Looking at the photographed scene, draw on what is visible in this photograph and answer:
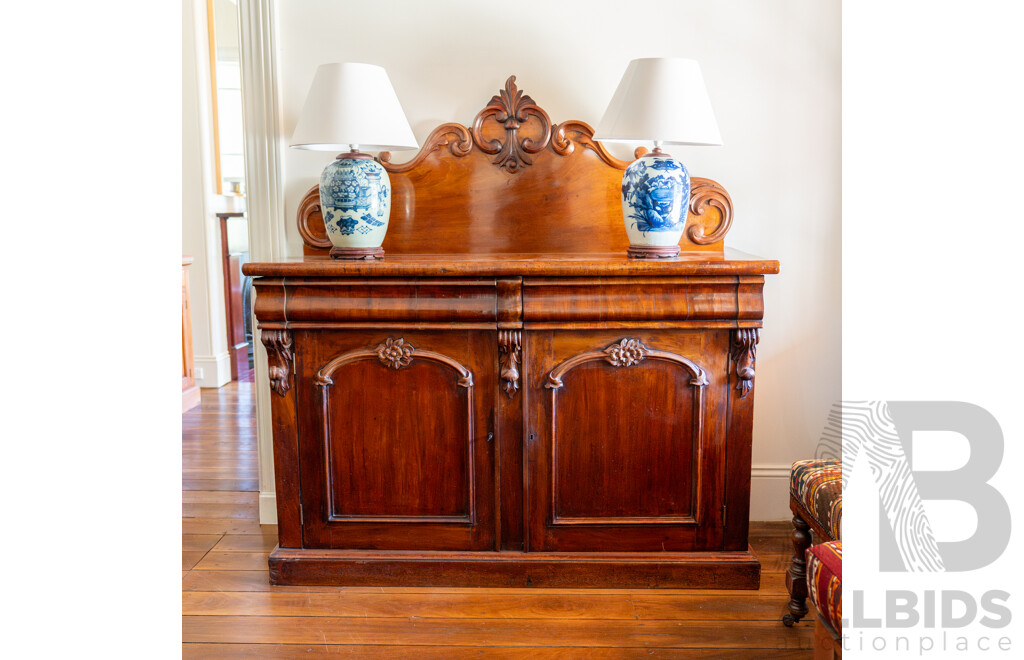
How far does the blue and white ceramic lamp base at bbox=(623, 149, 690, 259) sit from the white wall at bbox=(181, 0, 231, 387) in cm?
329

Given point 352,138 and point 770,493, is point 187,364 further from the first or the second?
point 770,493

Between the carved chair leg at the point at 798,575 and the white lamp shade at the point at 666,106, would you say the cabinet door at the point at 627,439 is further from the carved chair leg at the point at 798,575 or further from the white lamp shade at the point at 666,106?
the white lamp shade at the point at 666,106

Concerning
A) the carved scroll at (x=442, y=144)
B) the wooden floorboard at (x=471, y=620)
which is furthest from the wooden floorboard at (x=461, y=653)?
the carved scroll at (x=442, y=144)

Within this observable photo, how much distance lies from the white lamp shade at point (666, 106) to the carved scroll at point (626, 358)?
0.57 m

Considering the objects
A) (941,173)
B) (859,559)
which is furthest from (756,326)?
(941,173)

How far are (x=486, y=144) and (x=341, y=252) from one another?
592 mm

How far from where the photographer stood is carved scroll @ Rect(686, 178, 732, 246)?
232 cm

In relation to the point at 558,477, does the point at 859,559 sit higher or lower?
higher

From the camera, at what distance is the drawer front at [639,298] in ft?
6.42

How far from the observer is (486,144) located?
2322mm

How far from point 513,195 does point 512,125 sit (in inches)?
8.6

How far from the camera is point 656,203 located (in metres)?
1.99
